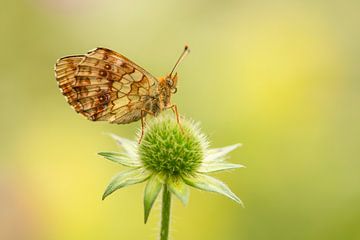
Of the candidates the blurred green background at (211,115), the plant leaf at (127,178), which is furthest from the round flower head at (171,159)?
the blurred green background at (211,115)

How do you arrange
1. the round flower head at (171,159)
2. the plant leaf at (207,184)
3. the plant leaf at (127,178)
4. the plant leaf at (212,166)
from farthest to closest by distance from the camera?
the plant leaf at (212,166), the round flower head at (171,159), the plant leaf at (207,184), the plant leaf at (127,178)

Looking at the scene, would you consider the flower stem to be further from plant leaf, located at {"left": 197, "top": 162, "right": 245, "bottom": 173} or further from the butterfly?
the butterfly

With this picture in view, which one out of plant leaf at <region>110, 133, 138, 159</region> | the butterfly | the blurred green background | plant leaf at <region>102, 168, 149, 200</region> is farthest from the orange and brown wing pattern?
the blurred green background

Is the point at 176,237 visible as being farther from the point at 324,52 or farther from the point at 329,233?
the point at 324,52

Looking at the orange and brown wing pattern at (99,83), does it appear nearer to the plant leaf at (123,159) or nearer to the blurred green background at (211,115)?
the plant leaf at (123,159)

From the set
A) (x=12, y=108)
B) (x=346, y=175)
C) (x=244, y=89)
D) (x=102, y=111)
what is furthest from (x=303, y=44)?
(x=102, y=111)
